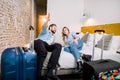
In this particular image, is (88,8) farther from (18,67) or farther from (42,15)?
(42,15)

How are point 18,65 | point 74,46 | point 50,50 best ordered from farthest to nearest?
1. point 74,46
2. point 50,50
3. point 18,65

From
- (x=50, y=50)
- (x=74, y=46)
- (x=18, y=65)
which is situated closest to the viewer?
(x=18, y=65)

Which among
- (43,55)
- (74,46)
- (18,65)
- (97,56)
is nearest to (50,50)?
(43,55)

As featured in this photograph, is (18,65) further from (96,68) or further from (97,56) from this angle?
(97,56)

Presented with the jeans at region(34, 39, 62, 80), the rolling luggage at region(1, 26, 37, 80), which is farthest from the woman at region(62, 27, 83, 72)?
the rolling luggage at region(1, 26, 37, 80)

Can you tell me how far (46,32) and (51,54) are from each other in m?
0.56

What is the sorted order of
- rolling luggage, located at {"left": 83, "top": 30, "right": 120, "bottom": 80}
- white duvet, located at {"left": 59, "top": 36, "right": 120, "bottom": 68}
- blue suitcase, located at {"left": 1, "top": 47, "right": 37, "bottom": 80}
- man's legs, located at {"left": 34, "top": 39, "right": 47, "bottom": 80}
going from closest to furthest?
blue suitcase, located at {"left": 1, "top": 47, "right": 37, "bottom": 80}, rolling luggage, located at {"left": 83, "top": 30, "right": 120, "bottom": 80}, man's legs, located at {"left": 34, "top": 39, "right": 47, "bottom": 80}, white duvet, located at {"left": 59, "top": 36, "right": 120, "bottom": 68}

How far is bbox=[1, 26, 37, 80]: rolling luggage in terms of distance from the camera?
2045mm

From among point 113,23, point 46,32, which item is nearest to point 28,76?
point 46,32

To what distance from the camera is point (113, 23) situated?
4.11m

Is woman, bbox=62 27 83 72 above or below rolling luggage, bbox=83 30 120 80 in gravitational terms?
above

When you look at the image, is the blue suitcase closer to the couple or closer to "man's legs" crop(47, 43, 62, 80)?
the couple

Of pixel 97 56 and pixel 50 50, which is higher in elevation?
pixel 50 50

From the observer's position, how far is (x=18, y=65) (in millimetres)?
2123
